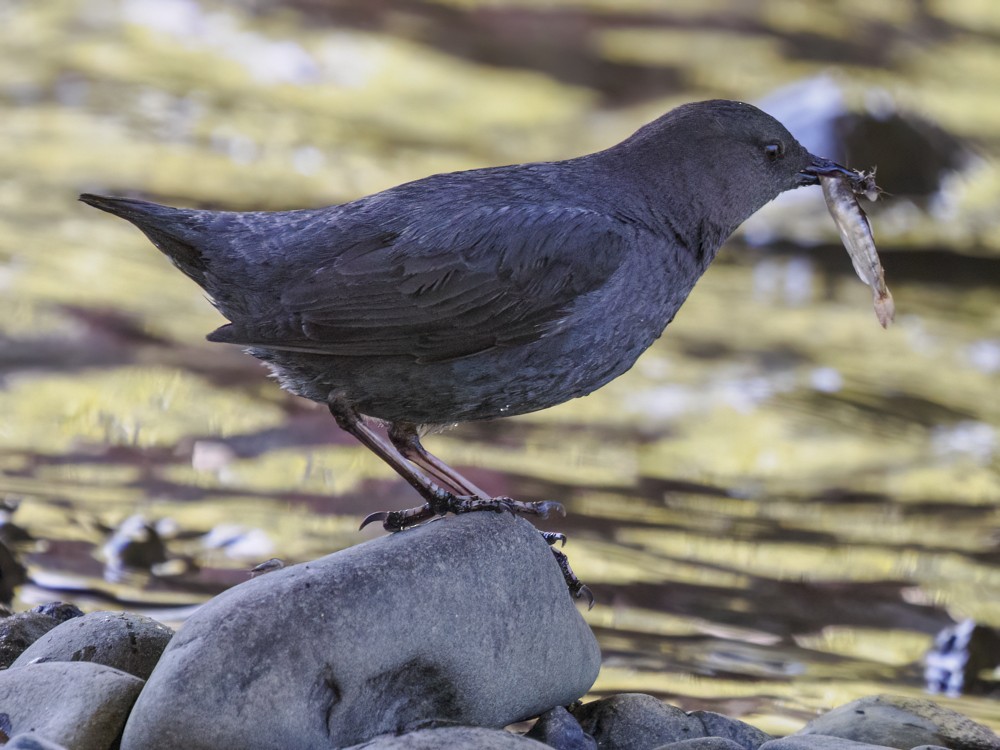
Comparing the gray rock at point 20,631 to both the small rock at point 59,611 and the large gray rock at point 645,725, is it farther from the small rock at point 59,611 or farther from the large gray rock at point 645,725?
the large gray rock at point 645,725

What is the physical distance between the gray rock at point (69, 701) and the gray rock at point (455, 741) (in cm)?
64

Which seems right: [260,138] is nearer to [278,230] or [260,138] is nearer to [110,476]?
[110,476]

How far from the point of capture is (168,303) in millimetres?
8734

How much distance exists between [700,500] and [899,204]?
191 inches

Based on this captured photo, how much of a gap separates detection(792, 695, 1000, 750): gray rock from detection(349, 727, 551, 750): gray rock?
3.12ft

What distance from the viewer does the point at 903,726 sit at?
12.1 ft

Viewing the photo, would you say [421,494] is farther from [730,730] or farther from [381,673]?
[730,730]

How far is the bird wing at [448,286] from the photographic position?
3.83 meters

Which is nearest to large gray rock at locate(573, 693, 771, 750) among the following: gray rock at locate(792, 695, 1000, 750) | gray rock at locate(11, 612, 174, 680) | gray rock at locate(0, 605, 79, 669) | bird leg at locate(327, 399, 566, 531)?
gray rock at locate(792, 695, 1000, 750)

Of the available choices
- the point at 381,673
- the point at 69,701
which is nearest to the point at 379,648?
the point at 381,673

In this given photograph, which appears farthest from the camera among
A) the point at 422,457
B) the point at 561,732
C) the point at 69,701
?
the point at 422,457

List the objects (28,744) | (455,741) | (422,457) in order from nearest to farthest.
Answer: (28,744) < (455,741) < (422,457)

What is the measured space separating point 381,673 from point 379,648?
65mm

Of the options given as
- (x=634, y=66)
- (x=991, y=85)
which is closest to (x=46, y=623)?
(x=634, y=66)
